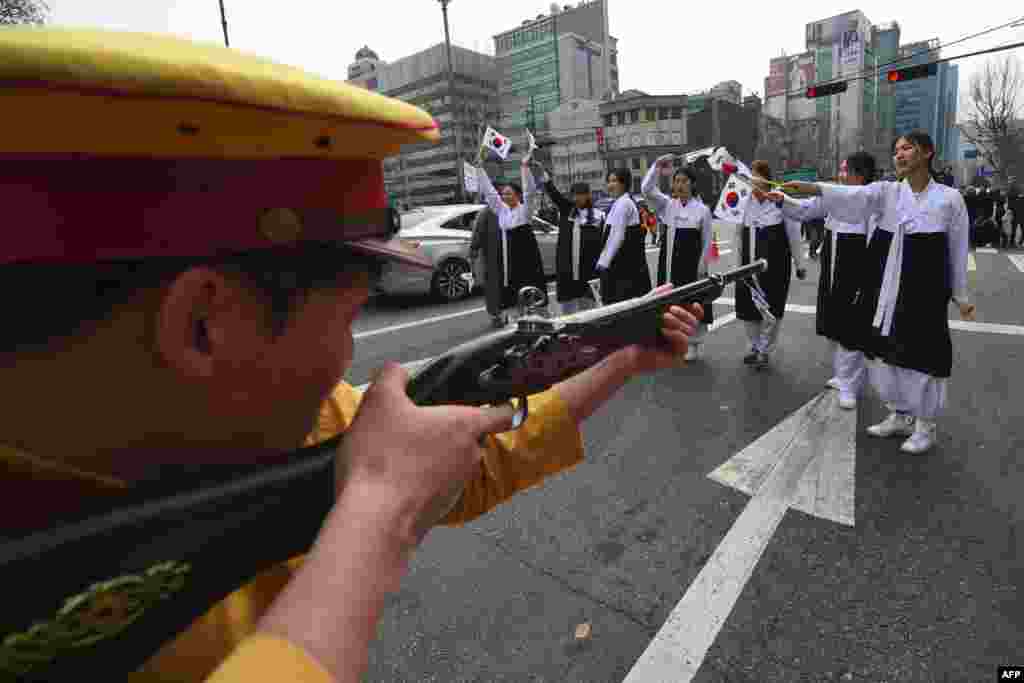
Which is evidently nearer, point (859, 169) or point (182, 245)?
point (182, 245)

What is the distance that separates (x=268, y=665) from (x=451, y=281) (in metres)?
9.39

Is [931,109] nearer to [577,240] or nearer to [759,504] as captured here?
[577,240]

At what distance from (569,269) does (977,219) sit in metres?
15.5

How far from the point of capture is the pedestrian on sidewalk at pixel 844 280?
4445 millimetres

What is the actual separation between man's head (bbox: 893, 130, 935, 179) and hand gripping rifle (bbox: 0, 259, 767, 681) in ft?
13.7

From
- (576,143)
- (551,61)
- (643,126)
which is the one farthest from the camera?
(551,61)

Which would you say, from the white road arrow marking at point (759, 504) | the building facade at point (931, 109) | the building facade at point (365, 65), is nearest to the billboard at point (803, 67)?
the building facade at point (931, 109)

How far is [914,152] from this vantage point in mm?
3674

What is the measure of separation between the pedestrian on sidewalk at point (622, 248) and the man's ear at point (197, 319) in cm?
600

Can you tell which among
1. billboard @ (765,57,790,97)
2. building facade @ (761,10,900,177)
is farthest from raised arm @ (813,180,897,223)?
billboard @ (765,57,790,97)

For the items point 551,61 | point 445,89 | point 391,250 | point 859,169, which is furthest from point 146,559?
point 551,61

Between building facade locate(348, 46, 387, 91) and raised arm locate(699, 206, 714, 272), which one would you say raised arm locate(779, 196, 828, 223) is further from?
building facade locate(348, 46, 387, 91)

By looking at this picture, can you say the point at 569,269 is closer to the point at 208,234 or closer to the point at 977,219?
the point at 208,234

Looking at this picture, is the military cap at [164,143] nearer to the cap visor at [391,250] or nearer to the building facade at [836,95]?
the cap visor at [391,250]
